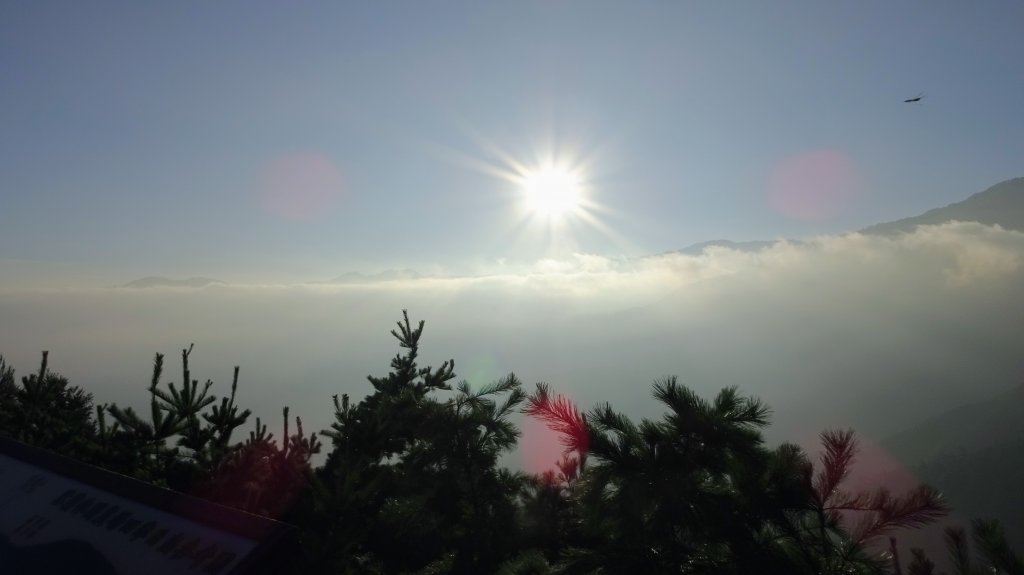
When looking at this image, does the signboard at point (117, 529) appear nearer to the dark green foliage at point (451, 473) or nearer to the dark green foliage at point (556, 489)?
the dark green foliage at point (556, 489)

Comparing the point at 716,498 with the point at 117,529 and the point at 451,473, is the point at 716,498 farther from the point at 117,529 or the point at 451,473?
the point at 451,473

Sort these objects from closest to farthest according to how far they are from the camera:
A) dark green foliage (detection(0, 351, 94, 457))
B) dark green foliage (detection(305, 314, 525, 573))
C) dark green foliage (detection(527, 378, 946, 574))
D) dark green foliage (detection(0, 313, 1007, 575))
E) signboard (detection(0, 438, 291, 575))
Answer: signboard (detection(0, 438, 291, 575)), dark green foliage (detection(527, 378, 946, 574)), dark green foliage (detection(0, 313, 1007, 575)), dark green foliage (detection(305, 314, 525, 573)), dark green foliage (detection(0, 351, 94, 457))

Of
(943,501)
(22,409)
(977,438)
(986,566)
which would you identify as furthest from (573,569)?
(977,438)

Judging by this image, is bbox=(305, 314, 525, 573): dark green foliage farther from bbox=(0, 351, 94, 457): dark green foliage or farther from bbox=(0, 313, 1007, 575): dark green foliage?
bbox=(0, 351, 94, 457): dark green foliage

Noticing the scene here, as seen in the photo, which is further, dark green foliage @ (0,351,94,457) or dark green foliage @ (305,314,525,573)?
dark green foliage @ (0,351,94,457)

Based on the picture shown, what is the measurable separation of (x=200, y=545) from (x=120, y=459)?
731cm

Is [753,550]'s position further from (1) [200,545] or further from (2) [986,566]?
(1) [200,545]

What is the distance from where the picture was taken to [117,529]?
4496mm

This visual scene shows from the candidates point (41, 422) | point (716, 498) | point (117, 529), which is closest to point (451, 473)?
point (117, 529)

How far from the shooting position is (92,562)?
425cm

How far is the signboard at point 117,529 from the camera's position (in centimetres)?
392

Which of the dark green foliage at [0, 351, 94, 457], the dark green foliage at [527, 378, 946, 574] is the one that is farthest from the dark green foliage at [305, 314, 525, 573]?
the dark green foliage at [0, 351, 94, 457]

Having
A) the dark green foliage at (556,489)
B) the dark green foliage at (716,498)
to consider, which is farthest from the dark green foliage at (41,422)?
the dark green foliage at (716,498)

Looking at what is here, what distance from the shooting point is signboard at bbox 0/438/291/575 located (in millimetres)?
3918
